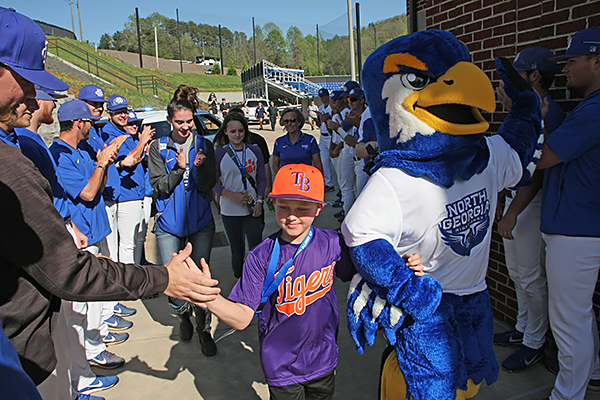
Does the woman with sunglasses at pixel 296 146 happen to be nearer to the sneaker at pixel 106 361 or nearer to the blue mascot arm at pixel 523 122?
the sneaker at pixel 106 361

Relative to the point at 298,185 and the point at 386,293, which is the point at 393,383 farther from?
the point at 298,185

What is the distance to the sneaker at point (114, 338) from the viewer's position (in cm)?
396

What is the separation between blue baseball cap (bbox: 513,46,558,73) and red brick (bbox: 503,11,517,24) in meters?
0.54

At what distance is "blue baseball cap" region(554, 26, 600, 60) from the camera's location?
2.45m

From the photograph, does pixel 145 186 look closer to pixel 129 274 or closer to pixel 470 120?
pixel 129 274

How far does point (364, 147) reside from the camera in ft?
14.9

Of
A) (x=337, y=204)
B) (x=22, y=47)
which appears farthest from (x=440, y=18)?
(x=337, y=204)

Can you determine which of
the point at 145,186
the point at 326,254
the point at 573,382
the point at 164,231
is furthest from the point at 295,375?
the point at 145,186

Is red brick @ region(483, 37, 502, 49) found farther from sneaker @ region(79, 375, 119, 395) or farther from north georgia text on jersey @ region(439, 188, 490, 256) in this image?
sneaker @ region(79, 375, 119, 395)

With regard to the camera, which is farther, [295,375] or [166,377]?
[166,377]

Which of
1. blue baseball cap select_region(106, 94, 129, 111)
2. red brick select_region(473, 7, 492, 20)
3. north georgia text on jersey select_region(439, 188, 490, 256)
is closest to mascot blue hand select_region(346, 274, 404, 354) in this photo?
north georgia text on jersey select_region(439, 188, 490, 256)

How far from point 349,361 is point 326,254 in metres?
1.61

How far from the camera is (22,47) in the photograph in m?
1.61

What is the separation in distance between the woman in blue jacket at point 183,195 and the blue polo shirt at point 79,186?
50 cm
